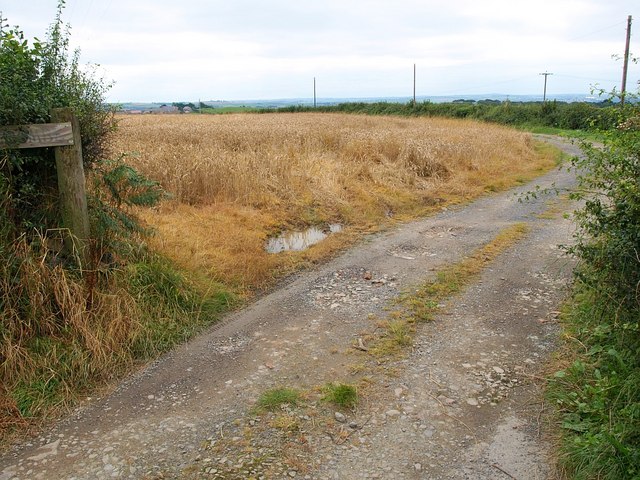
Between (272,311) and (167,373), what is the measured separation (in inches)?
62.3

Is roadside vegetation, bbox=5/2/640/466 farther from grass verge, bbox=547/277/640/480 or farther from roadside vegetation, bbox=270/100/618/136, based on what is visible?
roadside vegetation, bbox=270/100/618/136

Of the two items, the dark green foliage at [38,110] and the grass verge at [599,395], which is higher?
the dark green foliage at [38,110]

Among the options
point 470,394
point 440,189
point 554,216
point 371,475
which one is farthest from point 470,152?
point 371,475

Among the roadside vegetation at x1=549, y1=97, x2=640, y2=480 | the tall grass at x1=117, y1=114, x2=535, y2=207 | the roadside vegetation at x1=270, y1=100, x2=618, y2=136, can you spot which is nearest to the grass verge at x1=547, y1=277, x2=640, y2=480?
the roadside vegetation at x1=549, y1=97, x2=640, y2=480

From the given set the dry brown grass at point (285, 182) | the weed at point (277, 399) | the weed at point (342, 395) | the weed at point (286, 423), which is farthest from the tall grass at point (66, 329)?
the weed at point (342, 395)

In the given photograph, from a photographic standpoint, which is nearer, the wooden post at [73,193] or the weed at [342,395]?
the weed at [342,395]

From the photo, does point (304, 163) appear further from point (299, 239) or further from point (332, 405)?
point (332, 405)

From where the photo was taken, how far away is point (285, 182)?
443 inches

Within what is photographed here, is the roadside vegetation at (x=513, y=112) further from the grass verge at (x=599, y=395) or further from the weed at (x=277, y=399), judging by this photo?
the weed at (x=277, y=399)

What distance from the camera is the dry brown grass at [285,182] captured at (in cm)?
736

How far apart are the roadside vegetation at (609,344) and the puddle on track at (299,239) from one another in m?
4.53

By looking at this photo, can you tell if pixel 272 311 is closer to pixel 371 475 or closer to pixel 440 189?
pixel 371 475

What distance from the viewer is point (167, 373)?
447 centimetres

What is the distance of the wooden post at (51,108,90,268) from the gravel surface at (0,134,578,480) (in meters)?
1.40
